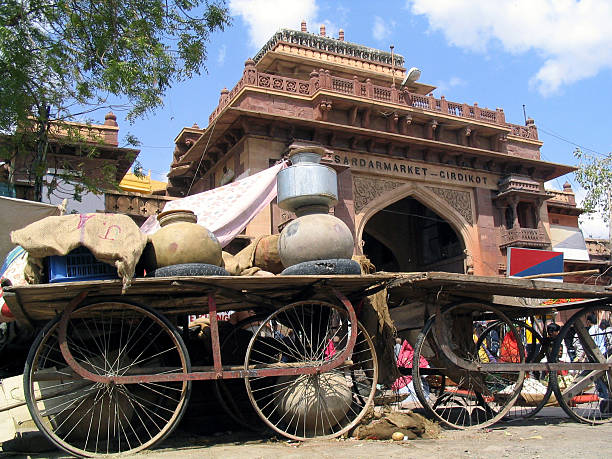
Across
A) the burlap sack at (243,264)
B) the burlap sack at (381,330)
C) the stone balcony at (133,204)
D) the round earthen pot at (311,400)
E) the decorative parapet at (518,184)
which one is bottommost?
the round earthen pot at (311,400)

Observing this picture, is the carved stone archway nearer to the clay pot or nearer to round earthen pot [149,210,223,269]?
the clay pot

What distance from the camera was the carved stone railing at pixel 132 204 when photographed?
13.3 meters

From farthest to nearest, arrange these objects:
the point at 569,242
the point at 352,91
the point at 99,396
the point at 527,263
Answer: the point at 569,242
the point at 352,91
the point at 527,263
the point at 99,396

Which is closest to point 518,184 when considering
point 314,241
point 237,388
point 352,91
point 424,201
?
point 424,201

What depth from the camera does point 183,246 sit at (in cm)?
499

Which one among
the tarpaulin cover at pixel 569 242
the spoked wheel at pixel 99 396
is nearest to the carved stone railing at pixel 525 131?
the tarpaulin cover at pixel 569 242

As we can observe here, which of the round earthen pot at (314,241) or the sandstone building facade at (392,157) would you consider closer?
the round earthen pot at (314,241)

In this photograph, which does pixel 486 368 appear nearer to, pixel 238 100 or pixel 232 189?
pixel 232 189

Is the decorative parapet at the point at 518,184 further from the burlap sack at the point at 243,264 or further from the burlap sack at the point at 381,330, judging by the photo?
the burlap sack at the point at 381,330

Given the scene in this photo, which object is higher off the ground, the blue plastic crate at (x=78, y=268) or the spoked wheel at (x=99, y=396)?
A: the blue plastic crate at (x=78, y=268)

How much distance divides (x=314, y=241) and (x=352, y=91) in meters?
11.7

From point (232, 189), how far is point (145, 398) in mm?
5054

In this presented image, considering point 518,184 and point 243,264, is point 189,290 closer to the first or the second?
point 243,264

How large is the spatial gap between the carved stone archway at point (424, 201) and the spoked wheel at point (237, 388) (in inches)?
391
